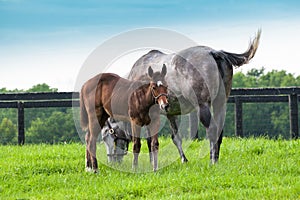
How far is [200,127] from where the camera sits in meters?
34.3

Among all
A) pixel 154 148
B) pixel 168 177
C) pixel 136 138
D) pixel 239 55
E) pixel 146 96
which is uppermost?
pixel 239 55

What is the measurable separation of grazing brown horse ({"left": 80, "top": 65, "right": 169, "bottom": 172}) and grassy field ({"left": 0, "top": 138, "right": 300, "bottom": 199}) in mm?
441

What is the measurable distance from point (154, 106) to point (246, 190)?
2.02 m

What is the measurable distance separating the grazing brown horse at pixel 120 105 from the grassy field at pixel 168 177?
0.44 metres

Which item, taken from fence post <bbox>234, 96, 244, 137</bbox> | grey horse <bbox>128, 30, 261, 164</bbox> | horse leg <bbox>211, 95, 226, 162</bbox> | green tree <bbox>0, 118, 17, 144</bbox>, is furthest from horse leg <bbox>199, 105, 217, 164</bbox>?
green tree <bbox>0, 118, 17, 144</bbox>

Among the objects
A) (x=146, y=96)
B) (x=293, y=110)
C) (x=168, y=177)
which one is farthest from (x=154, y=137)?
(x=293, y=110)

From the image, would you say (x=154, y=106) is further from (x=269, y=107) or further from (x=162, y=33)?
(x=269, y=107)

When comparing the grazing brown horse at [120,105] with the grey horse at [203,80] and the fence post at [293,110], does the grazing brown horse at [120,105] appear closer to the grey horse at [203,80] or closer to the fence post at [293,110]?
the grey horse at [203,80]

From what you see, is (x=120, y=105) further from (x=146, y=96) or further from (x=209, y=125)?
(x=209, y=125)

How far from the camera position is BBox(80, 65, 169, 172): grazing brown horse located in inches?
300

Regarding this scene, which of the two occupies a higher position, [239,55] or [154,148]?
[239,55]

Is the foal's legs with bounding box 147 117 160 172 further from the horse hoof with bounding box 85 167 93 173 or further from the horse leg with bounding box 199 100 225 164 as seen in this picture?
the horse hoof with bounding box 85 167 93 173

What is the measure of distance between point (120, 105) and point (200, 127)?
87.4ft

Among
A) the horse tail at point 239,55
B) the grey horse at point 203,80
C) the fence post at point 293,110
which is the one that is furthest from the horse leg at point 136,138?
the fence post at point 293,110
